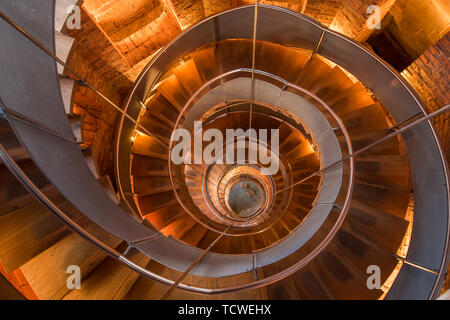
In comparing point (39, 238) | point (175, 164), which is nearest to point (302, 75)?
point (175, 164)

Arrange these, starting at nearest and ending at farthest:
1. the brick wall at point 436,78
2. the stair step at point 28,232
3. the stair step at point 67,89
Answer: the stair step at point 28,232 < the stair step at point 67,89 < the brick wall at point 436,78

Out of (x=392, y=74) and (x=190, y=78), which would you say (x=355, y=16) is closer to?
(x=392, y=74)

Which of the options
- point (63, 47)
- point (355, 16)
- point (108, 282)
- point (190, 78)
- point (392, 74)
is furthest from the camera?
point (190, 78)

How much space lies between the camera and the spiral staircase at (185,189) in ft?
6.34

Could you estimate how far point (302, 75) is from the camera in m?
4.64

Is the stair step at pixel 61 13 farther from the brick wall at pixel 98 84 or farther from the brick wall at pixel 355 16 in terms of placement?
the brick wall at pixel 355 16

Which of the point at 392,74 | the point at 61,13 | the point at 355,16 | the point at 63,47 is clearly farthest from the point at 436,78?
the point at 61,13

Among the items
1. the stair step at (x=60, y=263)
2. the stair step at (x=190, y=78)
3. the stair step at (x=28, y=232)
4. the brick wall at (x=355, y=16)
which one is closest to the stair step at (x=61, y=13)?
the stair step at (x=28, y=232)

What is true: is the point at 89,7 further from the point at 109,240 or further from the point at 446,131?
the point at 446,131

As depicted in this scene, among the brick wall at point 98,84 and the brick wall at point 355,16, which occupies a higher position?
the brick wall at point 355,16

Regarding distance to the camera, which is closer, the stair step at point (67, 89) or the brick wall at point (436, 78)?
the stair step at point (67, 89)

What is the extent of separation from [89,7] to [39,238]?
425 cm

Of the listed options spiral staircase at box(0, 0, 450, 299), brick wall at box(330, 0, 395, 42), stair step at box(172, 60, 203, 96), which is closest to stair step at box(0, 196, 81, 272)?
spiral staircase at box(0, 0, 450, 299)

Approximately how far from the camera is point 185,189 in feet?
21.0
